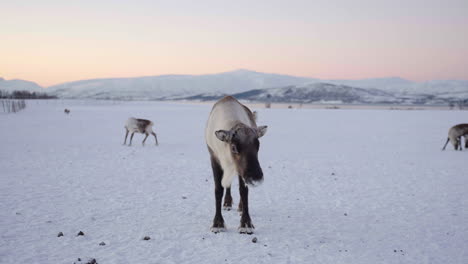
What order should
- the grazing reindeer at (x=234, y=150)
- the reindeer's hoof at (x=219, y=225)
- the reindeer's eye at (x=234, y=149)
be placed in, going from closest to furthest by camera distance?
the grazing reindeer at (x=234, y=150)
the reindeer's eye at (x=234, y=149)
the reindeer's hoof at (x=219, y=225)

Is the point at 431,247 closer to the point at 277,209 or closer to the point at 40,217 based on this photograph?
the point at 277,209

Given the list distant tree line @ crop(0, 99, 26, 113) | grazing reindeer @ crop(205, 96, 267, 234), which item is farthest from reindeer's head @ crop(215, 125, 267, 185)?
distant tree line @ crop(0, 99, 26, 113)

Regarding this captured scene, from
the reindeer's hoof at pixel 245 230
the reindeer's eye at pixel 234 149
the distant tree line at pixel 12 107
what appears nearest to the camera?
the reindeer's eye at pixel 234 149

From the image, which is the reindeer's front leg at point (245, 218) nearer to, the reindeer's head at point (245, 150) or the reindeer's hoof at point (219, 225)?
the reindeer's hoof at point (219, 225)

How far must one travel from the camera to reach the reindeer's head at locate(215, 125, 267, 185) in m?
5.06

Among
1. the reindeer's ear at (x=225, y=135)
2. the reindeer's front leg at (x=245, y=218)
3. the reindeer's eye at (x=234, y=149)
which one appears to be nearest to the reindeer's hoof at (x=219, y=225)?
the reindeer's front leg at (x=245, y=218)

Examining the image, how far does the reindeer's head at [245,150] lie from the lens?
5.06m

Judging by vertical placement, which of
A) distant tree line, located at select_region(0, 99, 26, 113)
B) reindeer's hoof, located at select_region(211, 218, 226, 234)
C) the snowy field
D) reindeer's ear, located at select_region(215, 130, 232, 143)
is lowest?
the snowy field

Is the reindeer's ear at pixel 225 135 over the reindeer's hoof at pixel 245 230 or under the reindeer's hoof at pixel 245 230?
over

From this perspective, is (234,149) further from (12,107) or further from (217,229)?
(12,107)

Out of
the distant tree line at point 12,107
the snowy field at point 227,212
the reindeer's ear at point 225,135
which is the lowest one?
the snowy field at point 227,212

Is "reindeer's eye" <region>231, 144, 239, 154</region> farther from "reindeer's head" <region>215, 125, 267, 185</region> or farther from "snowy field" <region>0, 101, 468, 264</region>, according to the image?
"snowy field" <region>0, 101, 468, 264</region>

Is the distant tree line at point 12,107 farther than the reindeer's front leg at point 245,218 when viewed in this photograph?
Yes

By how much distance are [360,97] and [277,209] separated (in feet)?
647
